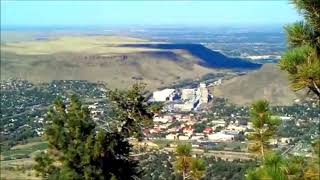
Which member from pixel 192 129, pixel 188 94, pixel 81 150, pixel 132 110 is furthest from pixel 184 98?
pixel 81 150

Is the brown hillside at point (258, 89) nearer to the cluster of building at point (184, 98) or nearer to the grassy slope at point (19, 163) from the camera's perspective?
the cluster of building at point (184, 98)

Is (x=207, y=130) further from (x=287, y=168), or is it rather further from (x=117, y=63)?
(x=117, y=63)

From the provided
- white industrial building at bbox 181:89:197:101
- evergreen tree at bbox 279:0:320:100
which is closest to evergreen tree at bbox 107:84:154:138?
evergreen tree at bbox 279:0:320:100

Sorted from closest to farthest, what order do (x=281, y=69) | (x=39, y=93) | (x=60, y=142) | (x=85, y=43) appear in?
(x=281, y=69)
(x=60, y=142)
(x=39, y=93)
(x=85, y=43)

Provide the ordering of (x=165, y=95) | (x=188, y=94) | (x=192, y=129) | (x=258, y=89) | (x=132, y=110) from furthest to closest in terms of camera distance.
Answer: (x=188, y=94) < (x=165, y=95) < (x=258, y=89) < (x=192, y=129) < (x=132, y=110)

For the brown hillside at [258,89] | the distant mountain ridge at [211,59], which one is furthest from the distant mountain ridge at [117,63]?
the brown hillside at [258,89]

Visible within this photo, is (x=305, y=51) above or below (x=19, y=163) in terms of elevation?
above

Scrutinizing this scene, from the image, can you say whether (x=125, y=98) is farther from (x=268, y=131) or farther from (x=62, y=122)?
(x=268, y=131)

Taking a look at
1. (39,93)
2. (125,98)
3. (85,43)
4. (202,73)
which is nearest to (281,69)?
(125,98)
